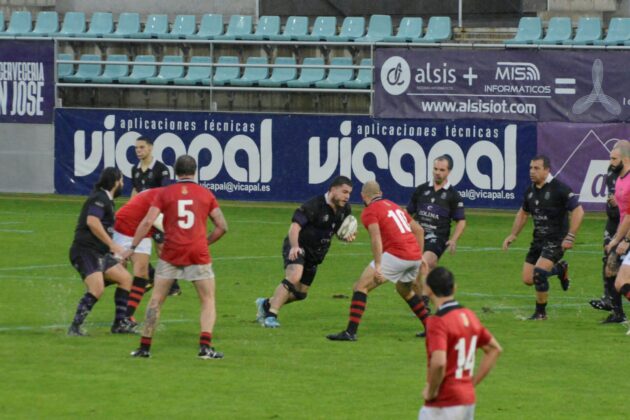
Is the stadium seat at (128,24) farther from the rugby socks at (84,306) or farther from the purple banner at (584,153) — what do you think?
the rugby socks at (84,306)

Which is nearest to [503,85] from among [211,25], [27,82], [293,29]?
[293,29]

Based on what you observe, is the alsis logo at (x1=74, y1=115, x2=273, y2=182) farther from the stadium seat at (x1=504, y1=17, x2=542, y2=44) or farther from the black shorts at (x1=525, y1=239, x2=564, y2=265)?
the black shorts at (x1=525, y1=239, x2=564, y2=265)

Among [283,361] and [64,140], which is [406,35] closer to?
[64,140]

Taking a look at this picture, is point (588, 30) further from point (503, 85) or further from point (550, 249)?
point (550, 249)

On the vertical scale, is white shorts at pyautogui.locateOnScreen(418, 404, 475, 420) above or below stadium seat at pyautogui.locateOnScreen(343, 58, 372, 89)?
below

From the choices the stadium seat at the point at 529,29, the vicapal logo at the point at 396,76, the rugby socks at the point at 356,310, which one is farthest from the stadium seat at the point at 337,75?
the rugby socks at the point at 356,310

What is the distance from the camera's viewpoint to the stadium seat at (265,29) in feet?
120

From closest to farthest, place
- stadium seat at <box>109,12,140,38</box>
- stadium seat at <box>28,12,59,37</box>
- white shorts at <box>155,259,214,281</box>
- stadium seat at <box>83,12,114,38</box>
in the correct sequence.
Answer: white shorts at <box>155,259,214,281</box>
stadium seat at <box>109,12,140,38</box>
stadium seat at <box>83,12,114,38</box>
stadium seat at <box>28,12,59,37</box>

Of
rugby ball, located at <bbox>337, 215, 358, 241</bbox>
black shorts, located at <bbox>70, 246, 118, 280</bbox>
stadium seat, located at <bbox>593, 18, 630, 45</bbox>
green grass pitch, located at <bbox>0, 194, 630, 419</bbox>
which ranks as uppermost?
stadium seat, located at <bbox>593, 18, 630, 45</bbox>

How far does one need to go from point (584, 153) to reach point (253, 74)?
857 cm

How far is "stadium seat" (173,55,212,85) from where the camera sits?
35406 millimetres

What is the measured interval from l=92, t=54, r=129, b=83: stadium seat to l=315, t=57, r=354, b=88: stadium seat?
5.24 meters

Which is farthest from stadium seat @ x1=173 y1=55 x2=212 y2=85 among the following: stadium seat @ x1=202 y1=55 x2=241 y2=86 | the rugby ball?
the rugby ball

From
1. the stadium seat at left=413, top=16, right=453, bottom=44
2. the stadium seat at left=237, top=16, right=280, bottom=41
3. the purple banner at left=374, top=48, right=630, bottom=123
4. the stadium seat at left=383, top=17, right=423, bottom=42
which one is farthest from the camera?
the stadium seat at left=237, top=16, right=280, bottom=41
